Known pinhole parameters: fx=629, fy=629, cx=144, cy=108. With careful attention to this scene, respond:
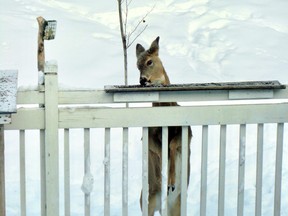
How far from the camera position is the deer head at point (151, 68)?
464 centimetres

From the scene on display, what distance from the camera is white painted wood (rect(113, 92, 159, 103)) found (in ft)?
12.2

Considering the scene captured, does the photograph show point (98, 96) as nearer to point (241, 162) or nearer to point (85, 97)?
point (85, 97)

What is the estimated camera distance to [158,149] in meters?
4.61

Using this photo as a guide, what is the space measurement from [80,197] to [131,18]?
924 centimetres

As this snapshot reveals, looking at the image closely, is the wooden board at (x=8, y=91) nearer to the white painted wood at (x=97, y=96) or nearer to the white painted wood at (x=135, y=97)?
the white painted wood at (x=97, y=96)

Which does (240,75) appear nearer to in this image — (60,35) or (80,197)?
(60,35)

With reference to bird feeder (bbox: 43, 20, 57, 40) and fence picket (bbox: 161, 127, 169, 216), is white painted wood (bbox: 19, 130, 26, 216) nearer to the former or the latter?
bird feeder (bbox: 43, 20, 57, 40)

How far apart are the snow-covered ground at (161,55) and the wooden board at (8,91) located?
2.73 metres

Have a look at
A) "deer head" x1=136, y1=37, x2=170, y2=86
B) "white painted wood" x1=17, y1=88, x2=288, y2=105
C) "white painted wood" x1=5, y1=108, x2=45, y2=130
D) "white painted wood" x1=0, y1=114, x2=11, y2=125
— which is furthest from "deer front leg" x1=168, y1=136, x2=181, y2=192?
"white painted wood" x1=0, y1=114, x2=11, y2=125

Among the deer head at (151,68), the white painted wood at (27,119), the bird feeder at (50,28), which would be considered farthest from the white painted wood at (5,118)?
the deer head at (151,68)

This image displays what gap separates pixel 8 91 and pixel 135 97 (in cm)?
74

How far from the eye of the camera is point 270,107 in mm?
3912

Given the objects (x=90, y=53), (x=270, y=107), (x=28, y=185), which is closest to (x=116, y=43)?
(x=90, y=53)

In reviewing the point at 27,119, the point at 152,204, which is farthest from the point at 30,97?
the point at 152,204
